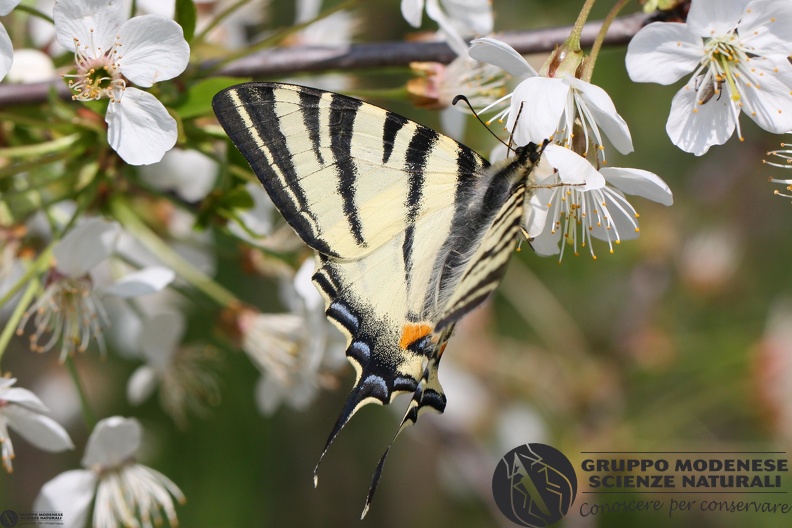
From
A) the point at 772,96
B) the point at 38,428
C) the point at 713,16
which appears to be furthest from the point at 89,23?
the point at 772,96

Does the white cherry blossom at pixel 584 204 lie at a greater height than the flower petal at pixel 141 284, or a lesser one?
greater

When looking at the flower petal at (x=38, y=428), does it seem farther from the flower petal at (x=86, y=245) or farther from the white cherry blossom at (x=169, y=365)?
the white cherry blossom at (x=169, y=365)

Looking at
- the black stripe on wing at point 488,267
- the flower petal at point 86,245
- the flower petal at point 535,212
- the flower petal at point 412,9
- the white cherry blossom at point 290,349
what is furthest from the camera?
the white cherry blossom at point 290,349

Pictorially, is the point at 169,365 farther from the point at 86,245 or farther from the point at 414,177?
the point at 414,177

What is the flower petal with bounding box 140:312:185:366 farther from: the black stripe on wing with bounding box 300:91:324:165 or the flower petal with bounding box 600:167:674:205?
the flower petal with bounding box 600:167:674:205

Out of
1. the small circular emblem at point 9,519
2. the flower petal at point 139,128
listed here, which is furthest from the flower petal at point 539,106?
the small circular emblem at point 9,519

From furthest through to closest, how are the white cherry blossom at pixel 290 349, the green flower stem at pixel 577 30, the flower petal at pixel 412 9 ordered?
1. the white cherry blossom at pixel 290 349
2. the flower petal at pixel 412 9
3. the green flower stem at pixel 577 30

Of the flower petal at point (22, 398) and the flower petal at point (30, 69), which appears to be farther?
the flower petal at point (30, 69)
